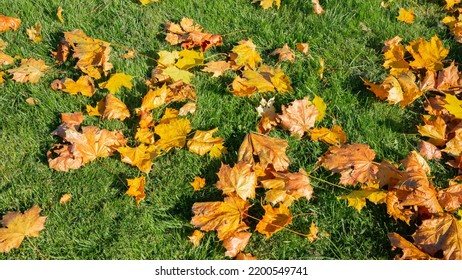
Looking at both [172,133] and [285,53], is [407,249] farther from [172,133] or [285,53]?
[285,53]

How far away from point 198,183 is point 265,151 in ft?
1.37

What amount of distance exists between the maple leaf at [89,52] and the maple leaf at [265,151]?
1.15 metres

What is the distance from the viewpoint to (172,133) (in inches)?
114

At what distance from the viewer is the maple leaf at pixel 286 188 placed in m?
2.60

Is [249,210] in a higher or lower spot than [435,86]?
lower

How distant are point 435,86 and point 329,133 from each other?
2.78ft

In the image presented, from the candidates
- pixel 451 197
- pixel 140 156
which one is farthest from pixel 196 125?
pixel 451 197

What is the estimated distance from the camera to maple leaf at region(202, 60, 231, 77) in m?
3.28

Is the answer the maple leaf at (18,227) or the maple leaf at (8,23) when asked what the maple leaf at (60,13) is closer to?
the maple leaf at (8,23)

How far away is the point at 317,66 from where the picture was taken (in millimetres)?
3383

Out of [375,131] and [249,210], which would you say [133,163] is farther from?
[375,131]
